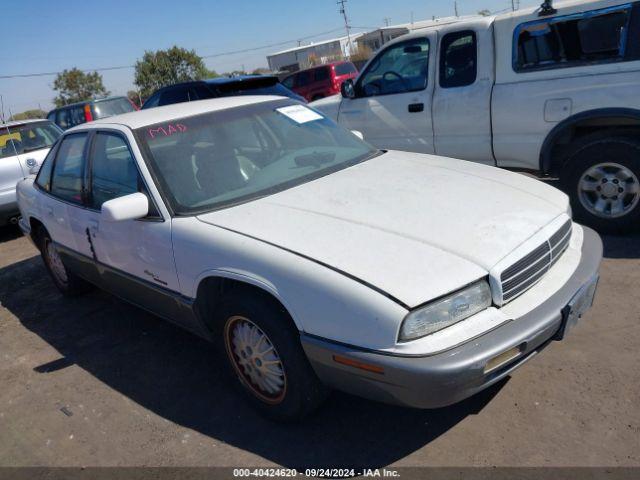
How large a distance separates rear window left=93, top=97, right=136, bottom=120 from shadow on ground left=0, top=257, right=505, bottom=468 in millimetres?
10185


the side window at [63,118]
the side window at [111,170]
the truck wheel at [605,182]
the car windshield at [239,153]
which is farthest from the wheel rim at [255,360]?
the side window at [63,118]

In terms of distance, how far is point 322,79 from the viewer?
1903 centimetres

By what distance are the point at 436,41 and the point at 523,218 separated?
335 centimetres

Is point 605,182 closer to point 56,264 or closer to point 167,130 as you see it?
point 167,130

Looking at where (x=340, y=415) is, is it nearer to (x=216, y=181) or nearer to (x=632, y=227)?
(x=216, y=181)

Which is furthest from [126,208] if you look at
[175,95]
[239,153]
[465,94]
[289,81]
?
[289,81]

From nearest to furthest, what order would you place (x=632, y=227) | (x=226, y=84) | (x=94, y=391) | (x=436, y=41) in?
(x=94, y=391) → (x=632, y=227) → (x=436, y=41) → (x=226, y=84)

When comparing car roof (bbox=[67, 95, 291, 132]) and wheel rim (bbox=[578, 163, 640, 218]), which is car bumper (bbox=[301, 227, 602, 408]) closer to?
car roof (bbox=[67, 95, 291, 132])

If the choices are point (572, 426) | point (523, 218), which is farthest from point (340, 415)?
point (523, 218)

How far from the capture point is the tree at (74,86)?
46.9 metres

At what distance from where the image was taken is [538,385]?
3.06m

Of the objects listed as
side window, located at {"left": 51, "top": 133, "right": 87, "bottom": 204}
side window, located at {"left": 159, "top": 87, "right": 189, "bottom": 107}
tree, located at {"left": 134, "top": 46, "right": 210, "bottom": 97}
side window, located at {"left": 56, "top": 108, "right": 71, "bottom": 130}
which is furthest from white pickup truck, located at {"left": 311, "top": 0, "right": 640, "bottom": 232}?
tree, located at {"left": 134, "top": 46, "right": 210, "bottom": 97}

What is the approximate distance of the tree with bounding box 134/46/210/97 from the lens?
45.8 m

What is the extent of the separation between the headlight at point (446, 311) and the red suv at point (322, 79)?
16773mm
